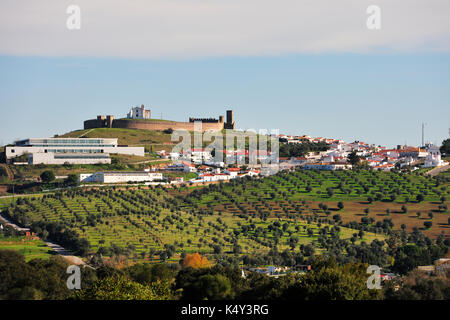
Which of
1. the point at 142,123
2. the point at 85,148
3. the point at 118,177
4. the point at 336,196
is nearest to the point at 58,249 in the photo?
the point at 118,177

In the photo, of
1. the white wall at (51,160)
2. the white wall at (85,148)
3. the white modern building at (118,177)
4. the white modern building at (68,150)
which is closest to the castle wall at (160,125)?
the white modern building at (68,150)

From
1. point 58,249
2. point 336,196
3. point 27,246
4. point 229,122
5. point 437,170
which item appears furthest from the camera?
point 229,122

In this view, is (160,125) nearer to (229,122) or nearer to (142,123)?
(142,123)

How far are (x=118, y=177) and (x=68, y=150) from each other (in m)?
19.5

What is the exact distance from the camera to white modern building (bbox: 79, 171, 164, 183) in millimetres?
98875

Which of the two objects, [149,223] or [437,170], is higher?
[437,170]

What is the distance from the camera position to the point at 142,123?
14350 centimetres

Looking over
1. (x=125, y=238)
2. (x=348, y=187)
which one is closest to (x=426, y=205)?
(x=348, y=187)

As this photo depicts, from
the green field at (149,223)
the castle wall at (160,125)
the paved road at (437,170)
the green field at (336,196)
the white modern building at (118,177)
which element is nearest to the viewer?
the green field at (149,223)

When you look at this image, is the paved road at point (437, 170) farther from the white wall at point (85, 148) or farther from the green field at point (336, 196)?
the white wall at point (85, 148)

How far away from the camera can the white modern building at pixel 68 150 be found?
110m

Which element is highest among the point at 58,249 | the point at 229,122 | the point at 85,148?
the point at 229,122

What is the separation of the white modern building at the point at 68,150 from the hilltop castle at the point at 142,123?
2145 cm

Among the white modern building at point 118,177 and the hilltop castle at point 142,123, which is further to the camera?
the hilltop castle at point 142,123
